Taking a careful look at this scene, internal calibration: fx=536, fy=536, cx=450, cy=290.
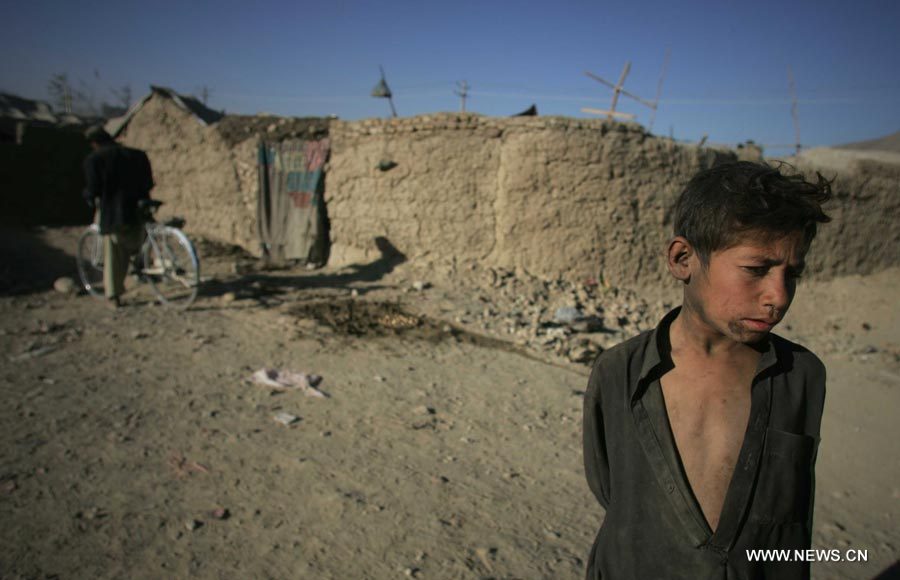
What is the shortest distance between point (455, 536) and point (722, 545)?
4.86 ft

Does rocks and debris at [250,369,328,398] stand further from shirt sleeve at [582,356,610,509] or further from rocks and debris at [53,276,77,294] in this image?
rocks and debris at [53,276,77,294]

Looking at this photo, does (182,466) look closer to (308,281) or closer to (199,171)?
(308,281)

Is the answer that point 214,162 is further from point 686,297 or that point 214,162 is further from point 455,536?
point 686,297

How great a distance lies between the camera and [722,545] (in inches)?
39.1

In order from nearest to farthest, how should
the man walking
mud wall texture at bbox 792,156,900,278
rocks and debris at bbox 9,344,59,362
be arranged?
rocks and debris at bbox 9,344,59,362
the man walking
mud wall texture at bbox 792,156,900,278

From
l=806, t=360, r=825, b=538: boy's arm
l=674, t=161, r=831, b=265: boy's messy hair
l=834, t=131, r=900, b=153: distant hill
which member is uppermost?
l=834, t=131, r=900, b=153: distant hill

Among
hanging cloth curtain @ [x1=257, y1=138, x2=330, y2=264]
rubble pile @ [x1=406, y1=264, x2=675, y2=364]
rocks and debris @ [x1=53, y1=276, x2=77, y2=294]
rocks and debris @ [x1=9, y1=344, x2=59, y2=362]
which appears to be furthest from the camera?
hanging cloth curtain @ [x1=257, y1=138, x2=330, y2=264]

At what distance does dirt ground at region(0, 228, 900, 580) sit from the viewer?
215cm

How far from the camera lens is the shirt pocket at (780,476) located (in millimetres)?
1007

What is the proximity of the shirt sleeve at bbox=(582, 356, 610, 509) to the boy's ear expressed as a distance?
0.25m

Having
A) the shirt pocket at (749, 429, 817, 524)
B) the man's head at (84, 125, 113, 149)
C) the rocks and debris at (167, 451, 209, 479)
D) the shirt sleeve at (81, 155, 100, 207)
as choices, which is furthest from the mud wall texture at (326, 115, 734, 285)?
the shirt pocket at (749, 429, 817, 524)

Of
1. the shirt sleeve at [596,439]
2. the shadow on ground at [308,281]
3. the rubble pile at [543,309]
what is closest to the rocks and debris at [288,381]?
the rubble pile at [543,309]

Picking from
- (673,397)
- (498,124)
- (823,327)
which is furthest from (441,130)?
(673,397)

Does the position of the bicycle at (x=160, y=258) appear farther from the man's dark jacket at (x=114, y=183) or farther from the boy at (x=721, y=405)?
the boy at (x=721, y=405)
